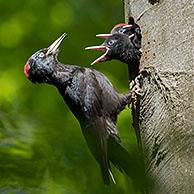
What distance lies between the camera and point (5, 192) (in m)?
2.18

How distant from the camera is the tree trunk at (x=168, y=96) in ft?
7.54

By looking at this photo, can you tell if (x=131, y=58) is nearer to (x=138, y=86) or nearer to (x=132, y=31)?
(x=132, y=31)

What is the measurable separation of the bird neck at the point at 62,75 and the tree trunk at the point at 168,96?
102 centimetres

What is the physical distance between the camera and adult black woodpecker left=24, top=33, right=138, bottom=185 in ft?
11.7

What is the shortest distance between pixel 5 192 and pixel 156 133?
0.71 metres

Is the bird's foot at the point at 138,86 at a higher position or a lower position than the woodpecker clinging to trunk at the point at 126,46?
lower

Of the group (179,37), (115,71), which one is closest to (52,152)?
(179,37)

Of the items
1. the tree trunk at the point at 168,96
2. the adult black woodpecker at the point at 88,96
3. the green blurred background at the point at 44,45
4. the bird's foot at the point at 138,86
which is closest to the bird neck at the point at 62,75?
the adult black woodpecker at the point at 88,96

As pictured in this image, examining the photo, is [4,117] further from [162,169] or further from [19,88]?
[19,88]

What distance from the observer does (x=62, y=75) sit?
4078 mm

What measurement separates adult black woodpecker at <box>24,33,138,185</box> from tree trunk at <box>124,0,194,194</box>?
1.69 feet

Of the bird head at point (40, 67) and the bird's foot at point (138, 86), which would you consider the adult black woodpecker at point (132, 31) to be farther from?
the bird head at point (40, 67)

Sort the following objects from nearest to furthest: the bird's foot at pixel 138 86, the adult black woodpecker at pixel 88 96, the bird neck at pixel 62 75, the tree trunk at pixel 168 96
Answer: the tree trunk at pixel 168 96
the bird's foot at pixel 138 86
the adult black woodpecker at pixel 88 96
the bird neck at pixel 62 75

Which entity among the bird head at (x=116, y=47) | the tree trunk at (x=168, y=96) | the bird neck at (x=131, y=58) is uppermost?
the bird head at (x=116, y=47)
